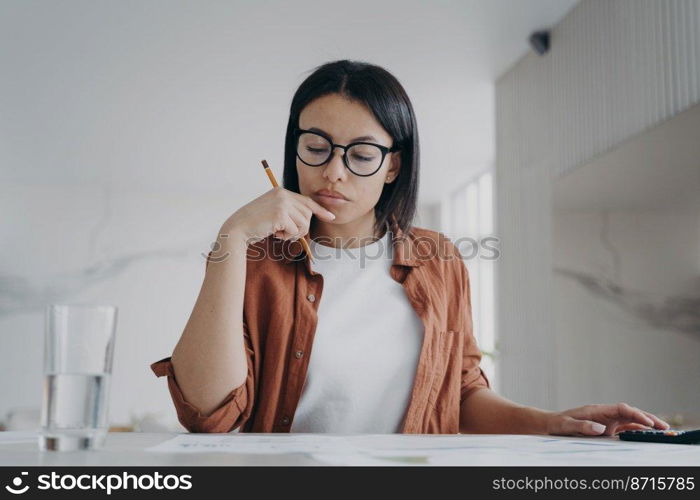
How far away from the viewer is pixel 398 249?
4.17 ft

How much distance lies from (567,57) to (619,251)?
1110 millimetres

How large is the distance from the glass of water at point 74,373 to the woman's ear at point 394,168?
74cm

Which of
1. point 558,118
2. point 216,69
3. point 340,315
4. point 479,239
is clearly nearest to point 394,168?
point 340,315

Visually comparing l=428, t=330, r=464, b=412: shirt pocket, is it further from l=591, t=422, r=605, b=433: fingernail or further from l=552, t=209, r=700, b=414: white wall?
l=552, t=209, r=700, b=414: white wall

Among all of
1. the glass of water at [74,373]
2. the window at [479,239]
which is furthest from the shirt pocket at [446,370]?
the window at [479,239]

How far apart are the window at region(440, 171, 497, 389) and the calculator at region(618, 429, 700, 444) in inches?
216

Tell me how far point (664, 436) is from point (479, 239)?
5811 millimetres

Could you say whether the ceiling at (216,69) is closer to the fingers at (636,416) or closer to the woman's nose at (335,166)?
the woman's nose at (335,166)

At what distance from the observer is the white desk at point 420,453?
0.61 meters

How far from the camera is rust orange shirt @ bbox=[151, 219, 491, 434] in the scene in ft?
3.54

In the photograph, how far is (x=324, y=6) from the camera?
3514 mm

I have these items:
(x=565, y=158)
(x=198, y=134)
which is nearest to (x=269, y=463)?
(x=565, y=158)

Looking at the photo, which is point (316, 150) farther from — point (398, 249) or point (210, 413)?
point (210, 413)
